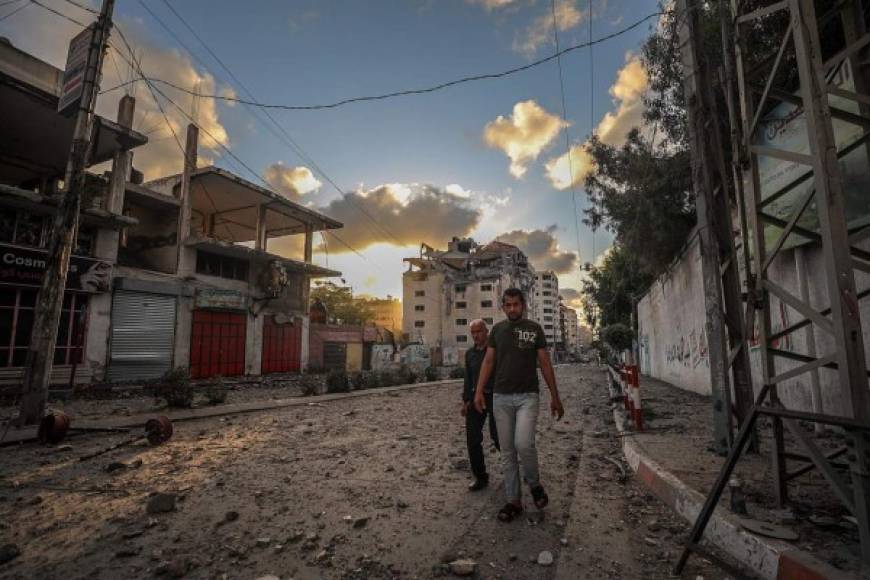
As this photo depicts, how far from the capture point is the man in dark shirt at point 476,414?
441 cm

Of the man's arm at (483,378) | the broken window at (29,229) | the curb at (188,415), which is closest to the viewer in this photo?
the man's arm at (483,378)

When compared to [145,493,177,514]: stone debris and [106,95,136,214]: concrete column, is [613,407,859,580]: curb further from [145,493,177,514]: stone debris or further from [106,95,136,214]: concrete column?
[106,95,136,214]: concrete column

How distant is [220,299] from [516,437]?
62.0 ft

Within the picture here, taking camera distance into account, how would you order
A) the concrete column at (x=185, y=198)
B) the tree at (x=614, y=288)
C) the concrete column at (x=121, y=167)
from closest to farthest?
the concrete column at (x=121, y=167), the concrete column at (x=185, y=198), the tree at (x=614, y=288)

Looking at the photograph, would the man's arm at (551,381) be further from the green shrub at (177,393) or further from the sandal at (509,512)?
the green shrub at (177,393)

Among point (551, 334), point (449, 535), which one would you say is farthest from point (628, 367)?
point (551, 334)

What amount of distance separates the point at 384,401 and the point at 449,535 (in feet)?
32.7

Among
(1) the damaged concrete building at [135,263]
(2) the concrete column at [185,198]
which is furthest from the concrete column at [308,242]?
(2) the concrete column at [185,198]

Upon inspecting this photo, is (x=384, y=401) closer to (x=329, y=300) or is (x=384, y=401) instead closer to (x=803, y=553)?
(x=803, y=553)

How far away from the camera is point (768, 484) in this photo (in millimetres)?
3777

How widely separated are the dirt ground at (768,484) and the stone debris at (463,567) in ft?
6.55

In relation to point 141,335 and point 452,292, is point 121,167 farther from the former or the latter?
point 452,292

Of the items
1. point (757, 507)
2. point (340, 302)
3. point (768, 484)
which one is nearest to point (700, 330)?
point (768, 484)

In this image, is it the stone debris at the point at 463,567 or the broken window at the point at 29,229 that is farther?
the broken window at the point at 29,229
